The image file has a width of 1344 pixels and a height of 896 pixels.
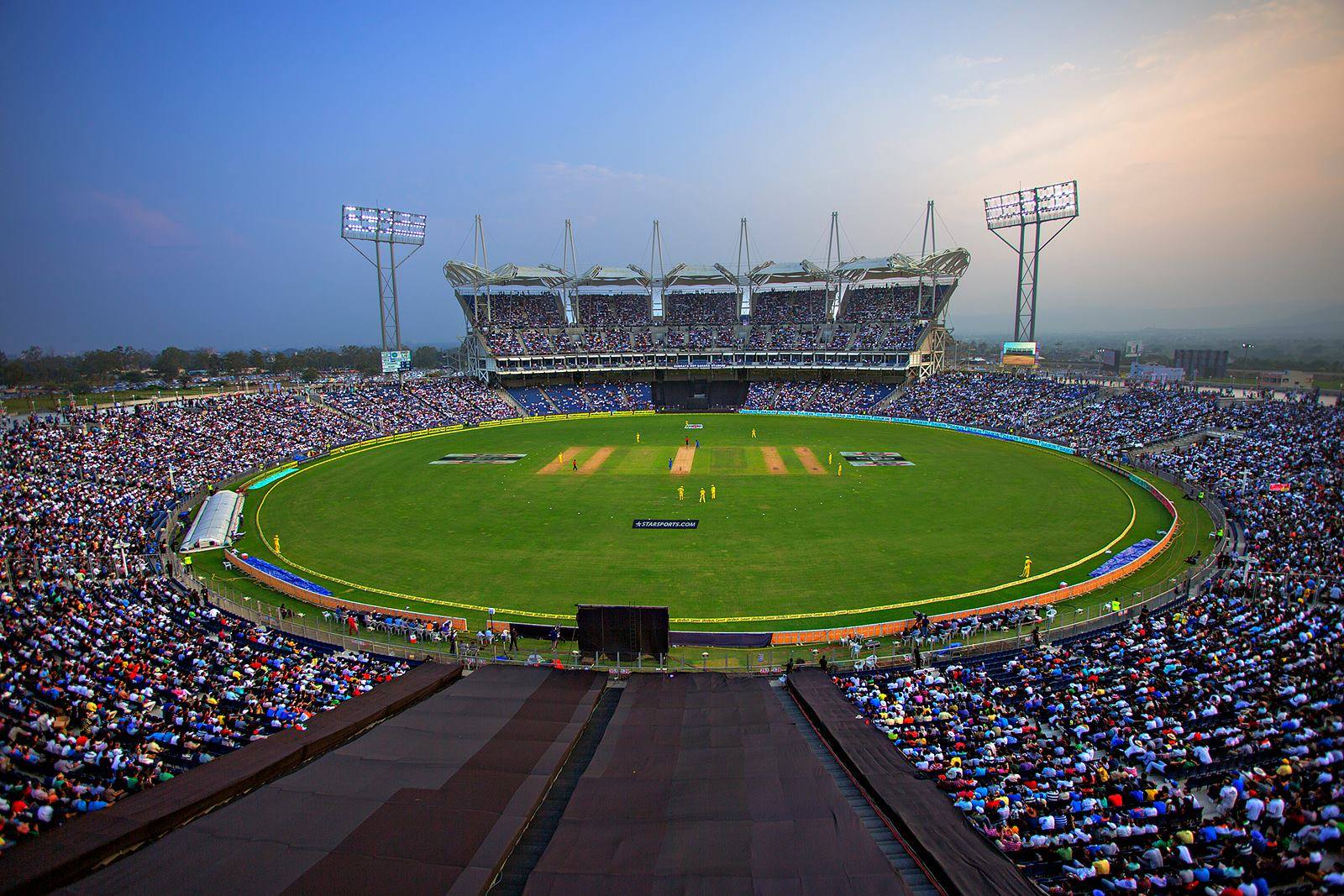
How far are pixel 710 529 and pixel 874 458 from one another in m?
21.2

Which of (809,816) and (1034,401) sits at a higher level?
(1034,401)

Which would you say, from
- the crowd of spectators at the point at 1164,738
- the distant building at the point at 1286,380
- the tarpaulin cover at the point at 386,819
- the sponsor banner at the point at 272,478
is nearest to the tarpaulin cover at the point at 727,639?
the crowd of spectators at the point at 1164,738

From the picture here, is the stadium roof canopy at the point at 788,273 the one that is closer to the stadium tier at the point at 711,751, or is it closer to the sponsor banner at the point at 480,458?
the sponsor banner at the point at 480,458

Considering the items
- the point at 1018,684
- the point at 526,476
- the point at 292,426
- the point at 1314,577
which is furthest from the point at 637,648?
the point at 292,426

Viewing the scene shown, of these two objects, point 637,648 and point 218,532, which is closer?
point 637,648

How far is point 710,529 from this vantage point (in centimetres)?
3303

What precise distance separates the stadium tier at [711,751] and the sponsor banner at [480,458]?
1014 inches

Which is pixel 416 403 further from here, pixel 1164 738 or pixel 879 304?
pixel 1164 738

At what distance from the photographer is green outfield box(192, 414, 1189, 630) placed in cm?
2517

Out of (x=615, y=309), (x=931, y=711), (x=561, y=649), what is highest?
(x=615, y=309)

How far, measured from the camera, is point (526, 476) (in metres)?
45.4

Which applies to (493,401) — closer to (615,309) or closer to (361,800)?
(615,309)

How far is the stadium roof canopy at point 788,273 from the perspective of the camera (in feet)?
280

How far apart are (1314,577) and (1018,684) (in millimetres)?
12278
